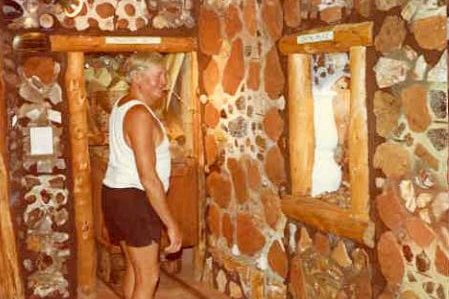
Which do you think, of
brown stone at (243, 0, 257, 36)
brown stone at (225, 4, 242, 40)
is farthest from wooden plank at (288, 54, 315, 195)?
brown stone at (225, 4, 242, 40)

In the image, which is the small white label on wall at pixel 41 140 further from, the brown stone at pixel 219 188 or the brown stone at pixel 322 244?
the brown stone at pixel 322 244

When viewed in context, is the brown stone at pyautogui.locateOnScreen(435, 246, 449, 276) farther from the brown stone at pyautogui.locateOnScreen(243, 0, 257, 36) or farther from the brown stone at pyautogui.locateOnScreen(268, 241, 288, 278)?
the brown stone at pyautogui.locateOnScreen(243, 0, 257, 36)

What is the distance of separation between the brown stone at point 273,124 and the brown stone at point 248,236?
64 centimetres

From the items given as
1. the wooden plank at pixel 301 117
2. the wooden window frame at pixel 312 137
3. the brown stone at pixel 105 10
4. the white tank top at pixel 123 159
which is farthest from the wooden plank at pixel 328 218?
the brown stone at pixel 105 10

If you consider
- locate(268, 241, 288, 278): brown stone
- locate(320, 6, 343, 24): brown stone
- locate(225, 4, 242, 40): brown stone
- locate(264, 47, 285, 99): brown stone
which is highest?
locate(225, 4, 242, 40): brown stone

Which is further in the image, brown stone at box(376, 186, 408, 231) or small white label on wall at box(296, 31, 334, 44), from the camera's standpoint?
small white label on wall at box(296, 31, 334, 44)

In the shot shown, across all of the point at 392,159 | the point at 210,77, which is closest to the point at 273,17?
the point at 210,77

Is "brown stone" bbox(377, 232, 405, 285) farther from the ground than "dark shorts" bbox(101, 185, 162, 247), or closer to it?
closer to it

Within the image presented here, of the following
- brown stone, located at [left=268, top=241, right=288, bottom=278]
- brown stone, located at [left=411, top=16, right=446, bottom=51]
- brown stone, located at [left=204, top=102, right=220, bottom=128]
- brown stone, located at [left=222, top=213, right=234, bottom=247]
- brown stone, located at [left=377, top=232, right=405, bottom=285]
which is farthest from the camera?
brown stone, located at [left=204, top=102, right=220, bottom=128]

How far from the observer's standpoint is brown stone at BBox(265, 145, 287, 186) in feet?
14.6

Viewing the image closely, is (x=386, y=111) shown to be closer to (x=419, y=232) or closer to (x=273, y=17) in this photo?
(x=419, y=232)

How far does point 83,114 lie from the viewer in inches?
205

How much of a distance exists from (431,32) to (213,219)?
2668mm

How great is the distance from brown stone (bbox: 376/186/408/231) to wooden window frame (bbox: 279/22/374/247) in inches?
4.4
